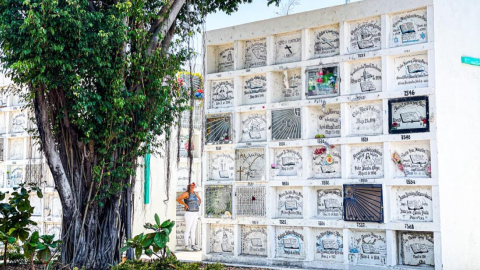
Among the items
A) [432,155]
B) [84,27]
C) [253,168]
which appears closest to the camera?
[84,27]

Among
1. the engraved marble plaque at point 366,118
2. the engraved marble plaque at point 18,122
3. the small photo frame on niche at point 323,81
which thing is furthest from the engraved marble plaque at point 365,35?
the engraved marble plaque at point 18,122

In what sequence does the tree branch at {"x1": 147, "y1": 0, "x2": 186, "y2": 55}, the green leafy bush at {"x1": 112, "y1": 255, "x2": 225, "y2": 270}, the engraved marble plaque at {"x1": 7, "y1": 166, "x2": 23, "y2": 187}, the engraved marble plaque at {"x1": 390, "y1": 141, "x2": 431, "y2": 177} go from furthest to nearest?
the engraved marble plaque at {"x1": 7, "y1": 166, "x2": 23, "y2": 187}, the tree branch at {"x1": 147, "y1": 0, "x2": 186, "y2": 55}, the engraved marble plaque at {"x1": 390, "y1": 141, "x2": 431, "y2": 177}, the green leafy bush at {"x1": 112, "y1": 255, "x2": 225, "y2": 270}

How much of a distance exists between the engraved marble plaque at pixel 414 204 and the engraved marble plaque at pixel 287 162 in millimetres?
1724

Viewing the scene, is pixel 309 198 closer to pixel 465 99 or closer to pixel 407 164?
pixel 407 164

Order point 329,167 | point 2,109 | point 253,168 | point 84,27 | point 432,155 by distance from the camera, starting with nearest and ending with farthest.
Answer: point 84,27 → point 432,155 → point 329,167 → point 253,168 → point 2,109

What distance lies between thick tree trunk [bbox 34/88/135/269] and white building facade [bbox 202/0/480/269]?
251 cm

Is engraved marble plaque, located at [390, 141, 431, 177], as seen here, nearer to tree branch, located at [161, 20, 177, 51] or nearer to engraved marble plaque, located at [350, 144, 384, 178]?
engraved marble plaque, located at [350, 144, 384, 178]

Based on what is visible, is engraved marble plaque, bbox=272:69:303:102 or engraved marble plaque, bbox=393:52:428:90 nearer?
engraved marble plaque, bbox=393:52:428:90

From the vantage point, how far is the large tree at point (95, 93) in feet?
26.7

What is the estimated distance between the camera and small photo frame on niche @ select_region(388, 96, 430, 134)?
9188mm

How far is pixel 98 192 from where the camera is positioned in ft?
30.1

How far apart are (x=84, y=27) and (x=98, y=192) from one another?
2390 mm

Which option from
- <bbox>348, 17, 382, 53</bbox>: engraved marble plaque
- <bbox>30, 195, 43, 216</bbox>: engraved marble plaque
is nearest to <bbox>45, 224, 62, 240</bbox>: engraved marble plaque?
<bbox>30, 195, 43, 216</bbox>: engraved marble plaque

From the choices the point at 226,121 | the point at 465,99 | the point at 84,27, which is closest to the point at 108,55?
the point at 84,27
